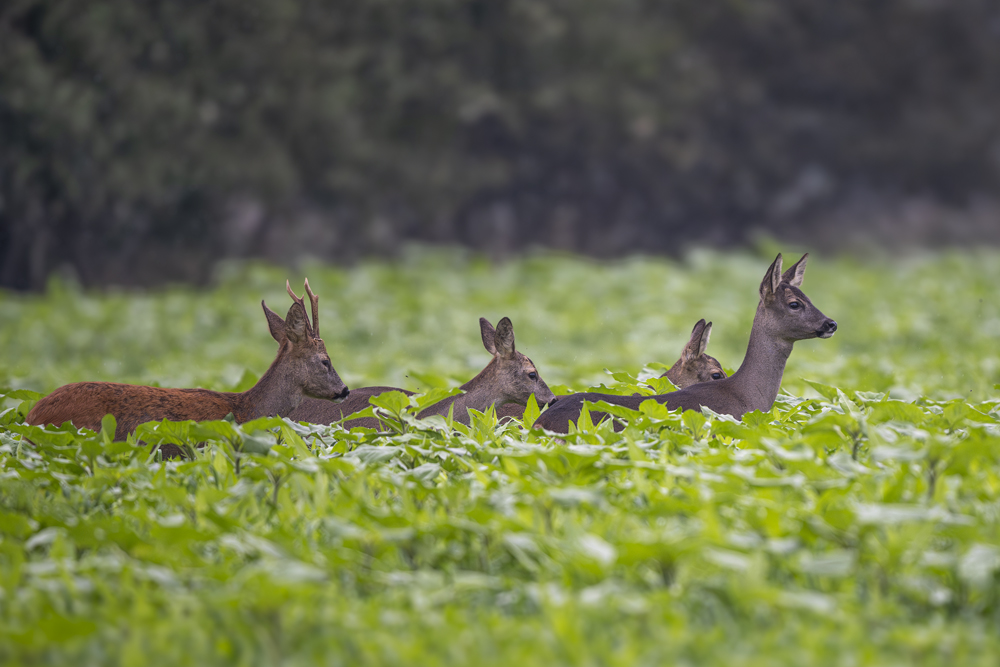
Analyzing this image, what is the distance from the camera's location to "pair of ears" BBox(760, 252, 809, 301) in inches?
248

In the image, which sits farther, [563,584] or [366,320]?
[366,320]

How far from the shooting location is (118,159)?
52.6 ft

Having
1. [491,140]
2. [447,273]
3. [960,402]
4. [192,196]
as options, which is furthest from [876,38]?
[960,402]

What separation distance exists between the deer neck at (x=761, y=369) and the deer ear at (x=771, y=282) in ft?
0.30

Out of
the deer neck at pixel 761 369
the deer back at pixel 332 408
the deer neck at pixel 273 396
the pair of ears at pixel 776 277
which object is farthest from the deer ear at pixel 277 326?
the pair of ears at pixel 776 277

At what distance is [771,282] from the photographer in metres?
6.37

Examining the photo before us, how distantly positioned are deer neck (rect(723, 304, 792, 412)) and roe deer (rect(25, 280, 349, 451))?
2.03 metres

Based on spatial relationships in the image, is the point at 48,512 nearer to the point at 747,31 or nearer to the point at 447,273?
the point at 447,273

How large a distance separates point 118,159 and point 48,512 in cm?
1296

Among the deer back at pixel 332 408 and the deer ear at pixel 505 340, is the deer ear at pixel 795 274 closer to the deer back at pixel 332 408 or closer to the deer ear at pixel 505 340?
the deer ear at pixel 505 340

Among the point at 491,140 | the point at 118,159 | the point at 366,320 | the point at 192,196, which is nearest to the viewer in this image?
the point at 366,320

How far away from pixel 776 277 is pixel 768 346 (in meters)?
0.37

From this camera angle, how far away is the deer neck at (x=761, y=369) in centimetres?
603

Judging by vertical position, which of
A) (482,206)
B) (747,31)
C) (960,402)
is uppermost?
(747,31)
